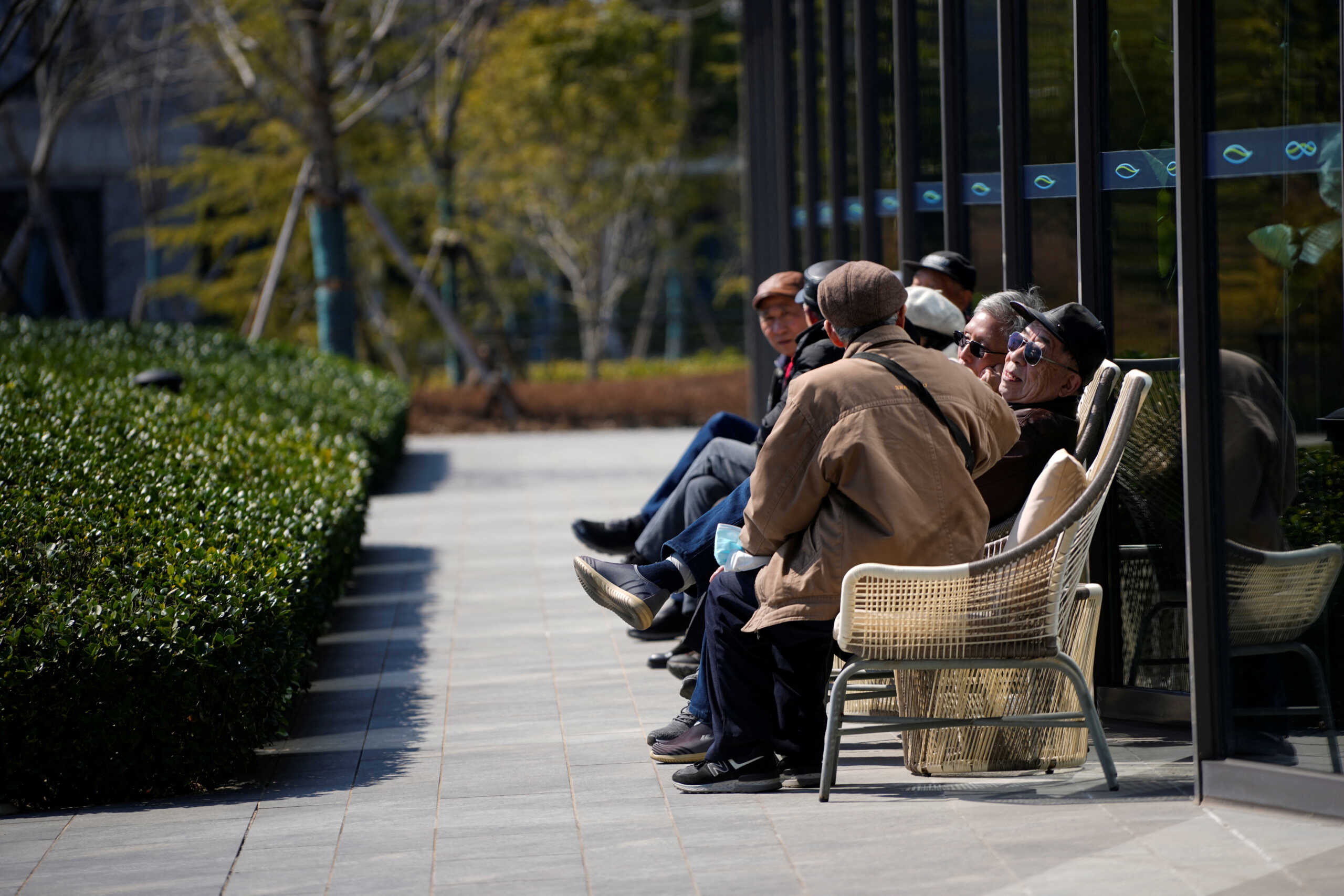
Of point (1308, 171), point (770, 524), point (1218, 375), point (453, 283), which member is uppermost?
point (1308, 171)

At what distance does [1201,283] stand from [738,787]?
199 cm

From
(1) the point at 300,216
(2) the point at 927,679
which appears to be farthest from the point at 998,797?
(1) the point at 300,216

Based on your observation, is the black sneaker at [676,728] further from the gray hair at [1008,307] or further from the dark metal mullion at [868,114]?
the dark metal mullion at [868,114]

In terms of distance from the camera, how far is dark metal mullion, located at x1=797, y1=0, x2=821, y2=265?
10.5 m

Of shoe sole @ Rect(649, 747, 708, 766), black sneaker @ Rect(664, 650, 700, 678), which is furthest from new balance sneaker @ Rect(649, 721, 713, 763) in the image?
black sneaker @ Rect(664, 650, 700, 678)

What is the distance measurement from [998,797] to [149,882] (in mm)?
2386

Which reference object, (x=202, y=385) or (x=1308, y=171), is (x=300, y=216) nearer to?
(x=202, y=385)

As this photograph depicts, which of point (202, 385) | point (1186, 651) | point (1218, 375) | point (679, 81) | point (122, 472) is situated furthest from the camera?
point (679, 81)

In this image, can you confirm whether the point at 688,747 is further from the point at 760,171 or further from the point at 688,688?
the point at 760,171

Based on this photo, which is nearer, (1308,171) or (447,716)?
(1308,171)

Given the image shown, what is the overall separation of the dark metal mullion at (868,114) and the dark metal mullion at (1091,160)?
10.7 feet

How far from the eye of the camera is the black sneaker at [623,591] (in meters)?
5.31

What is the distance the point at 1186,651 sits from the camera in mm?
5219

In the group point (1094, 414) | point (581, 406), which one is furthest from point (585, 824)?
point (581, 406)
